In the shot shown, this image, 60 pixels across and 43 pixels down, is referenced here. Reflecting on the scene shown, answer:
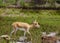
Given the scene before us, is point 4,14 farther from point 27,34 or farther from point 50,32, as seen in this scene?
point 50,32

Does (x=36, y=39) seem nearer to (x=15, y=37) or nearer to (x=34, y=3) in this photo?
(x=15, y=37)

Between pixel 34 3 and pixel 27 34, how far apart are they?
0.78 ft

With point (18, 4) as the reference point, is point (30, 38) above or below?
below

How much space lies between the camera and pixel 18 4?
1498 mm

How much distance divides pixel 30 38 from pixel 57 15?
26 centimetres

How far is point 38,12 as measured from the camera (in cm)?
149

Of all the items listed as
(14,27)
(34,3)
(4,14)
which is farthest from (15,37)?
(34,3)

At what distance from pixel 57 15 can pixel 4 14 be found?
39 cm

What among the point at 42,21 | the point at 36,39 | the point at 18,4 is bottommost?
the point at 36,39

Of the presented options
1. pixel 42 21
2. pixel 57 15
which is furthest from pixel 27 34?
pixel 57 15

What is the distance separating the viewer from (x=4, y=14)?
1.48 metres

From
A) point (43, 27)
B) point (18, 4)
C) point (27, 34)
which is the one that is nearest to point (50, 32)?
point (43, 27)

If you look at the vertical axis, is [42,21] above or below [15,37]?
above

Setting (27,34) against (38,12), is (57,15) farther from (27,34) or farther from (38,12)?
(27,34)
